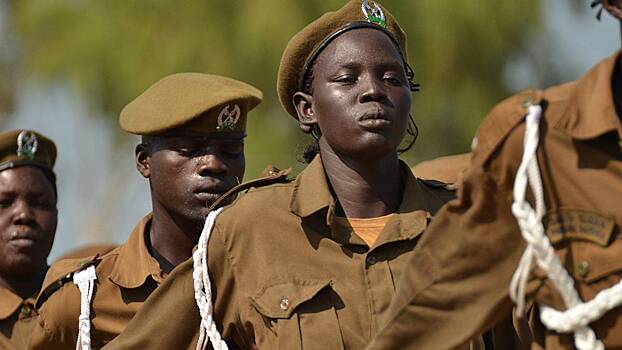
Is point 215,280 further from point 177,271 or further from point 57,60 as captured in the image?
point 57,60

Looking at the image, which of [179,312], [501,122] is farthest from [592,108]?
[179,312]

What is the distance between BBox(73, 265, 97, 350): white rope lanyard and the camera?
6273 millimetres

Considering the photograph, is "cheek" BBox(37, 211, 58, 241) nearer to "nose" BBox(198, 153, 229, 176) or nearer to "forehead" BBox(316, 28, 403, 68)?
"nose" BBox(198, 153, 229, 176)

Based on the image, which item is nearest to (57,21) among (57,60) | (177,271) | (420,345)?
(57,60)

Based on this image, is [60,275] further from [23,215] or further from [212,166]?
[23,215]

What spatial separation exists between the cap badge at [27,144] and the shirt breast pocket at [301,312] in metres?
3.32

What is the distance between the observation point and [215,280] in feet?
17.2

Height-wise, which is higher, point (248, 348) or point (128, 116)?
point (128, 116)

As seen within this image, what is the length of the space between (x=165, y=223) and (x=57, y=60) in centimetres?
1148

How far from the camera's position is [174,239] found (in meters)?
6.67

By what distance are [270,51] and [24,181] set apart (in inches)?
327

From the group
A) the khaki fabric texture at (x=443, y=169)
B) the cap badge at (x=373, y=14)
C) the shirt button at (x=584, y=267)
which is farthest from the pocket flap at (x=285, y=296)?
the khaki fabric texture at (x=443, y=169)

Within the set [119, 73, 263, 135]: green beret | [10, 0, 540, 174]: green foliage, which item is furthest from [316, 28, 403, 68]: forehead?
[10, 0, 540, 174]: green foliage

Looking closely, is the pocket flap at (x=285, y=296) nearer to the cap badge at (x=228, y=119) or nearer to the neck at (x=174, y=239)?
the neck at (x=174, y=239)
